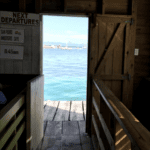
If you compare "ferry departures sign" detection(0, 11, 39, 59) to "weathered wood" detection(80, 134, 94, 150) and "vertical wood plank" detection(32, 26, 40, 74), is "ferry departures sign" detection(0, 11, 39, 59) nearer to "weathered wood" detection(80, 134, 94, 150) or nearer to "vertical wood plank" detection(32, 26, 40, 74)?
"vertical wood plank" detection(32, 26, 40, 74)

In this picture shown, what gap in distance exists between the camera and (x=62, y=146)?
3203 mm

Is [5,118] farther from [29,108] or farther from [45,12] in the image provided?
[45,12]

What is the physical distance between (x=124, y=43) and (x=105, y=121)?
202 centimetres

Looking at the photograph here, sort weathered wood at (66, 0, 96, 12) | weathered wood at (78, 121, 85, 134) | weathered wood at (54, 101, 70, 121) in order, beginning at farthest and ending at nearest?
weathered wood at (54, 101, 70, 121)
weathered wood at (78, 121, 85, 134)
weathered wood at (66, 0, 96, 12)

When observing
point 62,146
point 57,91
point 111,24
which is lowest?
point 57,91

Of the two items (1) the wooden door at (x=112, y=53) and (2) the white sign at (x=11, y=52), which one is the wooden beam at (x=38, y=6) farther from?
(1) the wooden door at (x=112, y=53)

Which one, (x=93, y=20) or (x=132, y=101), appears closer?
(x=93, y=20)

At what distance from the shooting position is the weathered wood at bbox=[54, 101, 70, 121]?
4613 mm

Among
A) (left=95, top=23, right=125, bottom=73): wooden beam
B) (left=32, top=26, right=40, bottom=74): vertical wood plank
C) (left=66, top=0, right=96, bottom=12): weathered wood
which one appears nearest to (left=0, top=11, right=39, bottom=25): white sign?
(left=32, top=26, right=40, bottom=74): vertical wood plank

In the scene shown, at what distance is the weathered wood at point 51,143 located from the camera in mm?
3162

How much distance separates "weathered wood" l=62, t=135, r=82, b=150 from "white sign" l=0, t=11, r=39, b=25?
7.50 ft

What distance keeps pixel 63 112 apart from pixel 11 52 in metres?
2.29

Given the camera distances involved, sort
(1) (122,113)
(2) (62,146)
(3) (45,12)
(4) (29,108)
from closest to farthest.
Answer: (1) (122,113) < (4) (29,108) < (2) (62,146) < (3) (45,12)

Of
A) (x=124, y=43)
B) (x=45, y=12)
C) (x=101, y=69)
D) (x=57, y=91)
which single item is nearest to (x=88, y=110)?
(x=101, y=69)
